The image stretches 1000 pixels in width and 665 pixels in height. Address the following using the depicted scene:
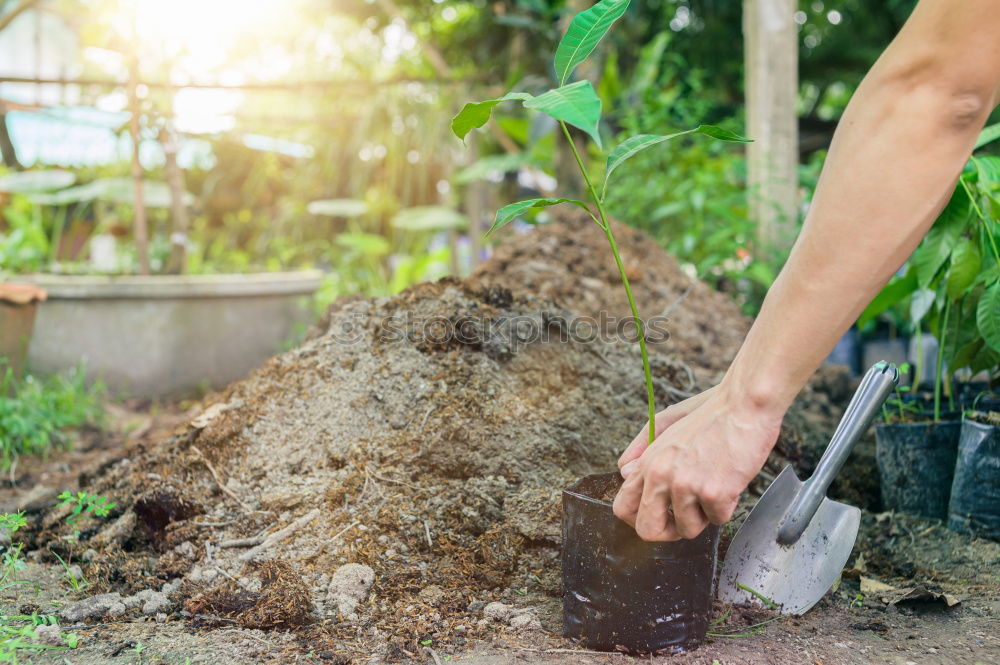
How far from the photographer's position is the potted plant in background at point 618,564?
1223 millimetres

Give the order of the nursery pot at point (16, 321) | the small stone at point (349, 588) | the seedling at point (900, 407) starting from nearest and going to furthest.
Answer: the small stone at point (349, 588) → the seedling at point (900, 407) → the nursery pot at point (16, 321)

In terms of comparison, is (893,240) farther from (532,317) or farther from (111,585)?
(111,585)

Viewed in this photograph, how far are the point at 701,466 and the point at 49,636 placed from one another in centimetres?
121

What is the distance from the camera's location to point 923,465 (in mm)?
2012

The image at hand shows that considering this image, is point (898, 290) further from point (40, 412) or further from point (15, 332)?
point (15, 332)

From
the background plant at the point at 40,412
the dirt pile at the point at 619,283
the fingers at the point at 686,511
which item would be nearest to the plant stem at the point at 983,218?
the dirt pile at the point at 619,283

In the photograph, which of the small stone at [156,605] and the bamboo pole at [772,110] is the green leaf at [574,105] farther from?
the bamboo pole at [772,110]

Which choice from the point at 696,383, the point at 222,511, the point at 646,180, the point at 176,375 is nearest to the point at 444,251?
the point at 646,180

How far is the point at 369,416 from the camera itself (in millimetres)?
1857

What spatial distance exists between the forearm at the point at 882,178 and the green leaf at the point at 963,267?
111cm

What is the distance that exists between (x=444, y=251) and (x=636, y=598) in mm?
4912

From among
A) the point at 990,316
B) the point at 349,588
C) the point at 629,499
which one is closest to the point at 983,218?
the point at 990,316

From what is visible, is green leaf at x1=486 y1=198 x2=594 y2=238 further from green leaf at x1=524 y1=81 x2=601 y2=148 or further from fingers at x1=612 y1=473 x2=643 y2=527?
fingers at x1=612 y1=473 x2=643 y2=527
